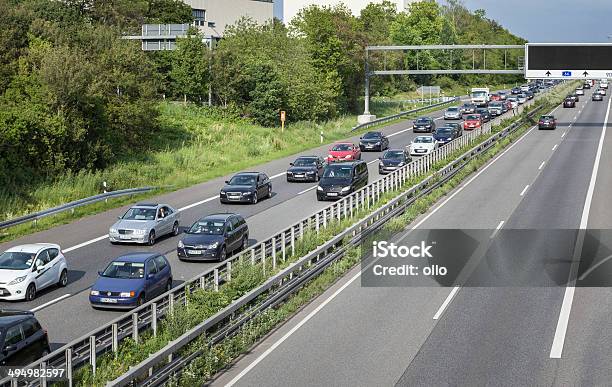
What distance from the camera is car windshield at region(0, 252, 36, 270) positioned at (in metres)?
24.1

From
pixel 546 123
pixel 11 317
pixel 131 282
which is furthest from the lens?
pixel 546 123

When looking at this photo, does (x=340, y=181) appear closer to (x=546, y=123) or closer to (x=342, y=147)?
(x=342, y=147)

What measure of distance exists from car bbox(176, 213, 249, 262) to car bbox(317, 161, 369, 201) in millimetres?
10604

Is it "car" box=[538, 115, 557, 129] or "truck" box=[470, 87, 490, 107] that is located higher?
"truck" box=[470, 87, 490, 107]

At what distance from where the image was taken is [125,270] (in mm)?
22984

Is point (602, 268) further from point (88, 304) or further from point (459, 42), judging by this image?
point (459, 42)

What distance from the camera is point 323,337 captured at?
1889 centimetres

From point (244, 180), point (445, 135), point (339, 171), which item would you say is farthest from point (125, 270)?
point (445, 135)

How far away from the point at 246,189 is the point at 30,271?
17.0m

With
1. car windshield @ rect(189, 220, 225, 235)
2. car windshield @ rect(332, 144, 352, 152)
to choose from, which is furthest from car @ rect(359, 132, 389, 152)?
car windshield @ rect(189, 220, 225, 235)

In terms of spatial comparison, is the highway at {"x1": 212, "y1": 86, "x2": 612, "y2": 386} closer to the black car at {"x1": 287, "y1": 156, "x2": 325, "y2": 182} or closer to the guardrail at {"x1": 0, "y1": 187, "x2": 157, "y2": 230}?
the black car at {"x1": 287, "y1": 156, "x2": 325, "y2": 182}

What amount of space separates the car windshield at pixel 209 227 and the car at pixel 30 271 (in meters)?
4.91

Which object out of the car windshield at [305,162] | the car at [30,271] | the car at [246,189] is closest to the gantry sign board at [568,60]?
the car windshield at [305,162]

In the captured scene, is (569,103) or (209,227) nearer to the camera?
(209,227)
